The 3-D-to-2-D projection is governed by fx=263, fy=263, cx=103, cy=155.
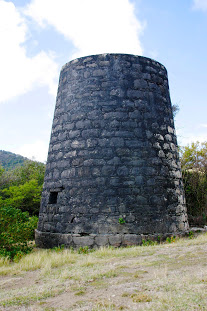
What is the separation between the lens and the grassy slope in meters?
2.70

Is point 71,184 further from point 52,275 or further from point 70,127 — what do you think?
point 52,275

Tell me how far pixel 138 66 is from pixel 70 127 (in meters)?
2.54

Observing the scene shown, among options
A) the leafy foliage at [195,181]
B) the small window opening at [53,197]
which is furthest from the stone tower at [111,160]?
the leafy foliage at [195,181]

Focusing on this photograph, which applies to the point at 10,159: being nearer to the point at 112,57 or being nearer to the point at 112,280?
the point at 112,57

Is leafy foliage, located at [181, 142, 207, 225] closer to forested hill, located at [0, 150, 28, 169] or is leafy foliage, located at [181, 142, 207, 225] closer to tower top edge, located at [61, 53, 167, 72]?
tower top edge, located at [61, 53, 167, 72]

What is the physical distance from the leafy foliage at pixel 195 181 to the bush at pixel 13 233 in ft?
20.8

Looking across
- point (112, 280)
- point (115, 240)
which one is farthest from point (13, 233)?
point (112, 280)

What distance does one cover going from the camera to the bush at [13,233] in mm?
5859

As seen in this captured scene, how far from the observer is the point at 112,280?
3635 millimetres

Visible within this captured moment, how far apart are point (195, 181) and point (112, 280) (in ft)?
31.3

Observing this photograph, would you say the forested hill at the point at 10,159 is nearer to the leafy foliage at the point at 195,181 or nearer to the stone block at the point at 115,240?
the leafy foliage at the point at 195,181

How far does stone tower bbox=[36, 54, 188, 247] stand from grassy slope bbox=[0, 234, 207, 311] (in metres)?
0.78

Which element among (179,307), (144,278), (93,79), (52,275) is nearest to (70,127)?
(93,79)

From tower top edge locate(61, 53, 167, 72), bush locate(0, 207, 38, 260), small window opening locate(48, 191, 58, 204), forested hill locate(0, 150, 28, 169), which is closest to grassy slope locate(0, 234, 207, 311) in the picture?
bush locate(0, 207, 38, 260)
